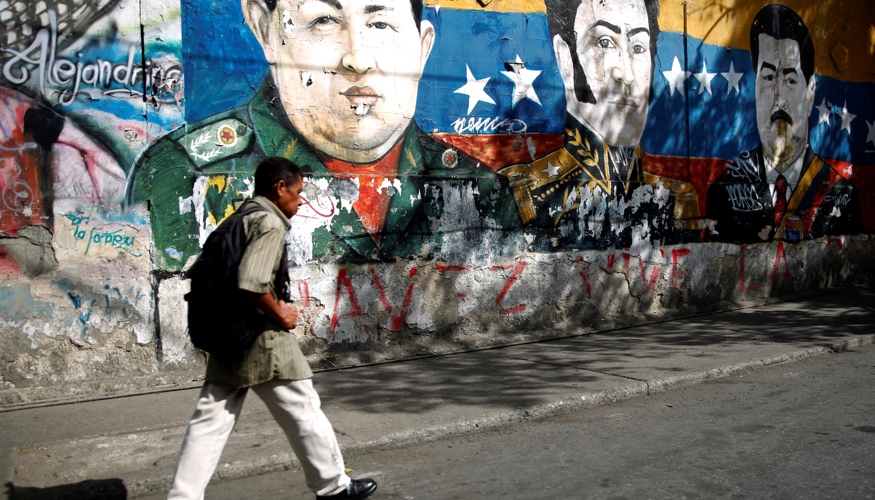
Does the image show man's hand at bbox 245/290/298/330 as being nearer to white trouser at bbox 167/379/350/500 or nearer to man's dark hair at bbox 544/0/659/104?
white trouser at bbox 167/379/350/500

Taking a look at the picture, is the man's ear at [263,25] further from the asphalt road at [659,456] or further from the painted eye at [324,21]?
the asphalt road at [659,456]

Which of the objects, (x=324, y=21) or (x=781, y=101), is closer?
(x=324, y=21)

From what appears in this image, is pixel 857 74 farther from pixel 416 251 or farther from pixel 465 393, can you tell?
pixel 465 393

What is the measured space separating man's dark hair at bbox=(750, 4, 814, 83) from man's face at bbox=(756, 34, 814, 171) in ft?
0.24

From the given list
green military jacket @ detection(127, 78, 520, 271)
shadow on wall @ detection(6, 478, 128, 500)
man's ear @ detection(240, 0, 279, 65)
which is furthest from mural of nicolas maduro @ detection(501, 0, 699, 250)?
shadow on wall @ detection(6, 478, 128, 500)

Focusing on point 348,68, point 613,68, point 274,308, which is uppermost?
point 613,68

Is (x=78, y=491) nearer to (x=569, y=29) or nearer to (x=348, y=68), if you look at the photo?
(x=348, y=68)

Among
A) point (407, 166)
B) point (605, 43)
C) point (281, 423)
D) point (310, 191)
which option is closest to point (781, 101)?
point (605, 43)

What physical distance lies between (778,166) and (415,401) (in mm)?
7915

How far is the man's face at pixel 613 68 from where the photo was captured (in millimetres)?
9125

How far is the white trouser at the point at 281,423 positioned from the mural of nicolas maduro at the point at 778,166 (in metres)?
7.98

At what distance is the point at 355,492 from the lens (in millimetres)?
3695

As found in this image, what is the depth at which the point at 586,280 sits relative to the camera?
29.6 feet

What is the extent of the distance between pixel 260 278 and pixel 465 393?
312cm
